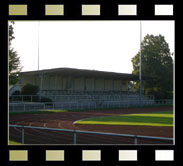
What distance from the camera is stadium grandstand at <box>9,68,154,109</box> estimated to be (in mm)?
34466

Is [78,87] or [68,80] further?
[78,87]

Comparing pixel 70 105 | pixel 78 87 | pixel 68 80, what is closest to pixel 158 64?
pixel 78 87

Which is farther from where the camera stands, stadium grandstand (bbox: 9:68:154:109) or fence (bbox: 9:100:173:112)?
stadium grandstand (bbox: 9:68:154:109)

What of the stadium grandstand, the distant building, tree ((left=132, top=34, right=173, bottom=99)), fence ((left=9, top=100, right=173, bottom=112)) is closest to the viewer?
fence ((left=9, top=100, right=173, bottom=112))

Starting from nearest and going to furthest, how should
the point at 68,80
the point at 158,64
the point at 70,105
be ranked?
the point at 70,105 → the point at 68,80 → the point at 158,64

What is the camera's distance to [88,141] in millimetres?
10359

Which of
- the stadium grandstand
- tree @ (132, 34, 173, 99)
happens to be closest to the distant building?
the stadium grandstand

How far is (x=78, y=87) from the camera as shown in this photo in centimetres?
4466

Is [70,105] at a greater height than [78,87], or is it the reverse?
[78,87]

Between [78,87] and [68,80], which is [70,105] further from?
[78,87]

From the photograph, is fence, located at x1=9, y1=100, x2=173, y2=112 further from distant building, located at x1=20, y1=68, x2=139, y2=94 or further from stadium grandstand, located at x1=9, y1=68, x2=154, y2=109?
distant building, located at x1=20, y1=68, x2=139, y2=94

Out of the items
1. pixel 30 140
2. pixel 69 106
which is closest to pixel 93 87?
pixel 69 106

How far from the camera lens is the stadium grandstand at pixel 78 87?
3447cm
